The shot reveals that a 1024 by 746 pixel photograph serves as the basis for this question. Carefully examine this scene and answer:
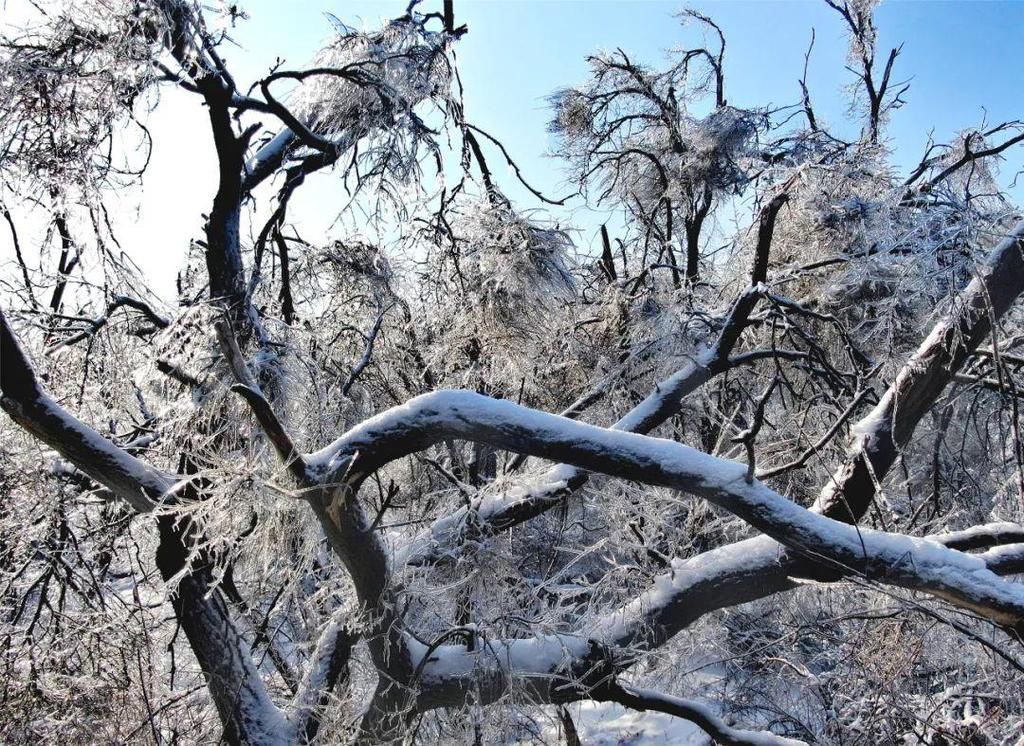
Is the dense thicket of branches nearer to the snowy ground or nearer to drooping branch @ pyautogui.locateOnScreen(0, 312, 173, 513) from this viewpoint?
drooping branch @ pyautogui.locateOnScreen(0, 312, 173, 513)

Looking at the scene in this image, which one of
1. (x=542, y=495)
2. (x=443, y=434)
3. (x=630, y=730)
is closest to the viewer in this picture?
(x=443, y=434)

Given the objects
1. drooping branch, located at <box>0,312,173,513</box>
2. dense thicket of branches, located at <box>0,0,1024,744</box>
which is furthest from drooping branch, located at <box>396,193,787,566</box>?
drooping branch, located at <box>0,312,173,513</box>

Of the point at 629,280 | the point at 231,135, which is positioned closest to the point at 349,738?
the point at 231,135

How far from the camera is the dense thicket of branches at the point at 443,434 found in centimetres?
249

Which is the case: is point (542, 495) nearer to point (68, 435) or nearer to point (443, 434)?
point (443, 434)

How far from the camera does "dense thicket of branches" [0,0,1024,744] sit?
2494mm

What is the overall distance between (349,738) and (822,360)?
3.07 meters

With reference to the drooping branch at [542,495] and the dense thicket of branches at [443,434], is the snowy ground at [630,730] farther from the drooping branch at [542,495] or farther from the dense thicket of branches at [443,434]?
the drooping branch at [542,495]

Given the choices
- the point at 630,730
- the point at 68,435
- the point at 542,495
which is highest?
the point at 68,435

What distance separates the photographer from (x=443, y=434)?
256cm

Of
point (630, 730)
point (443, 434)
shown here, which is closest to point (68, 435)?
point (443, 434)

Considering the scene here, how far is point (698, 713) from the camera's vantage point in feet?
11.3

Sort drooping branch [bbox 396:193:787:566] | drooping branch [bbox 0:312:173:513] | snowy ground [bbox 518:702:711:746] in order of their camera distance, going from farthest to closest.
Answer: snowy ground [bbox 518:702:711:746], drooping branch [bbox 396:193:787:566], drooping branch [bbox 0:312:173:513]

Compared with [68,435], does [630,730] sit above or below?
below
